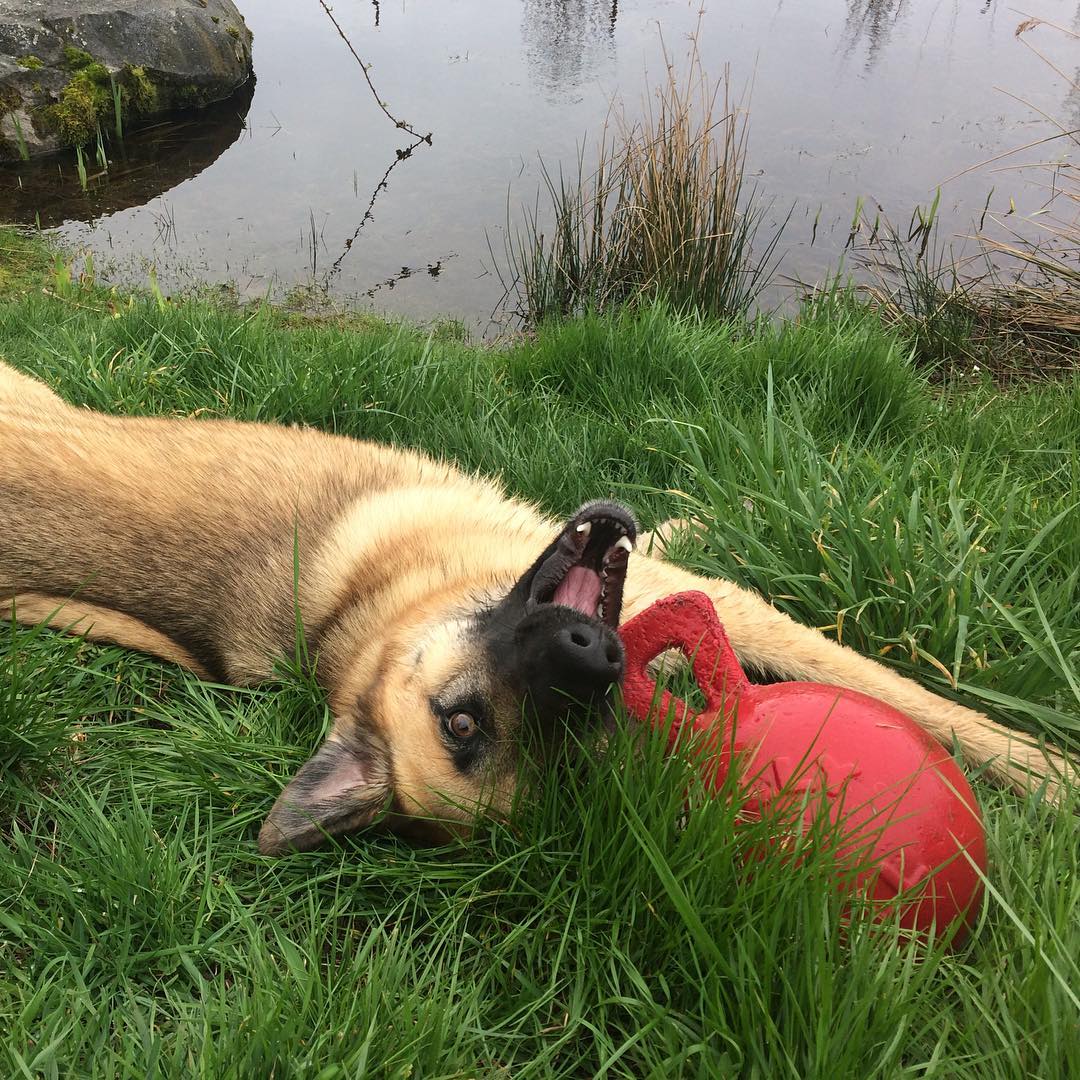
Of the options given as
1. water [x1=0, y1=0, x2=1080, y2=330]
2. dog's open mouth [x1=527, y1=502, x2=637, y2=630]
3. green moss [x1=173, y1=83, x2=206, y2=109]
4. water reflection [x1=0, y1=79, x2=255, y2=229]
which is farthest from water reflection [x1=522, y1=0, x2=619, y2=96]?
dog's open mouth [x1=527, y1=502, x2=637, y2=630]

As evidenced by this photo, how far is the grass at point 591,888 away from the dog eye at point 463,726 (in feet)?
0.68

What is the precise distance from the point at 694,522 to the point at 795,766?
4.56ft

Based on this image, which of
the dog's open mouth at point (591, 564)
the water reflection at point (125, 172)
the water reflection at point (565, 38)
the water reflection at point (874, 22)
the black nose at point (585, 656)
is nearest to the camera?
the black nose at point (585, 656)

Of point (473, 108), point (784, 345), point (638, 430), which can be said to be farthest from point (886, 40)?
point (638, 430)

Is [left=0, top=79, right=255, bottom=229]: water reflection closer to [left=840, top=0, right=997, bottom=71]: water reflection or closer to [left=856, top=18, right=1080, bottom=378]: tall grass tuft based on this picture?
[left=856, top=18, right=1080, bottom=378]: tall grass tuft

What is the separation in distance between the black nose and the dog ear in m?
0.55

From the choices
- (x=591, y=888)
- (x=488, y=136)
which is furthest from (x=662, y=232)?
(x=591, y=888)

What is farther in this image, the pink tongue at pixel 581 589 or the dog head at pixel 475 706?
the pink tongue at pixel 581 589

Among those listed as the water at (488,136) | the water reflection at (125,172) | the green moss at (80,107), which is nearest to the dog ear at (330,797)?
the water at (488,136)

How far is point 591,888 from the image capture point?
1938mm

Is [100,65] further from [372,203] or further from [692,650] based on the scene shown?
[692,650]

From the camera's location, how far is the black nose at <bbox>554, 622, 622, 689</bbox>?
6.44 ft

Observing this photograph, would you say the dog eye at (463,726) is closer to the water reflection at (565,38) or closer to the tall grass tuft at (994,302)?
the tall grass tuft at (994,302)

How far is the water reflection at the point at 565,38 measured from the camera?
10.6 m
